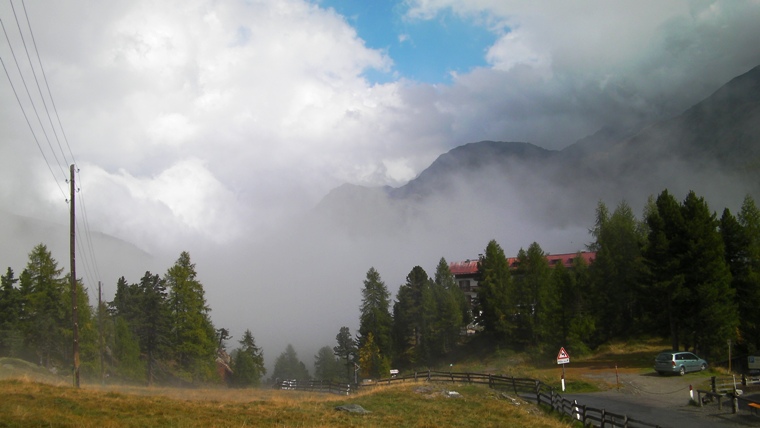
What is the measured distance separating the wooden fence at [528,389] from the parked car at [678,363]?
1043cm

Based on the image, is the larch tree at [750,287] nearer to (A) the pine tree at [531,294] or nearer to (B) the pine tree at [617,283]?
(B) the pine tree at [617,283]

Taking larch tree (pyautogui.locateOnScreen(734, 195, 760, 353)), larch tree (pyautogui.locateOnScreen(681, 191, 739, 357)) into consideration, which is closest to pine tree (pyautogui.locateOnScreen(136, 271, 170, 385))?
larch tree (pyautogui.locateOnScreen(681, 191, 739, 357))

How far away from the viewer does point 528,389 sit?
41000mm

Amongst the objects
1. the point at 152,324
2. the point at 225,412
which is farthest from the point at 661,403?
the point at 152,324

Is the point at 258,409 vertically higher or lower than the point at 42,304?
lower

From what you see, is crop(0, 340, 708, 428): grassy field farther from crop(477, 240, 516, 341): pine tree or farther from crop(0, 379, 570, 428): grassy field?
crop(477, 240, 516, 341): pine tree

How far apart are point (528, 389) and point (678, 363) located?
12622mm

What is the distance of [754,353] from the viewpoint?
157 ft

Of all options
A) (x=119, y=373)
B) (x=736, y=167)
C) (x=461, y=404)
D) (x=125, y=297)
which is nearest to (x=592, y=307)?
(x=461, y=404)

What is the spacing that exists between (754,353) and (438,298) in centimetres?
4745

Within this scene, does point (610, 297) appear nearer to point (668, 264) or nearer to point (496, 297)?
point (496, 297)

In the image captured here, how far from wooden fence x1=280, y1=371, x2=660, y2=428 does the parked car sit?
1043 cm

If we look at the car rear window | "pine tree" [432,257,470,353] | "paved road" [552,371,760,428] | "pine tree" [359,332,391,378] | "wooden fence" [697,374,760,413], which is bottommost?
"pine tree" [359,332,391,378]

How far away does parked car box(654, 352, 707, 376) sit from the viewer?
43219 millimetres
